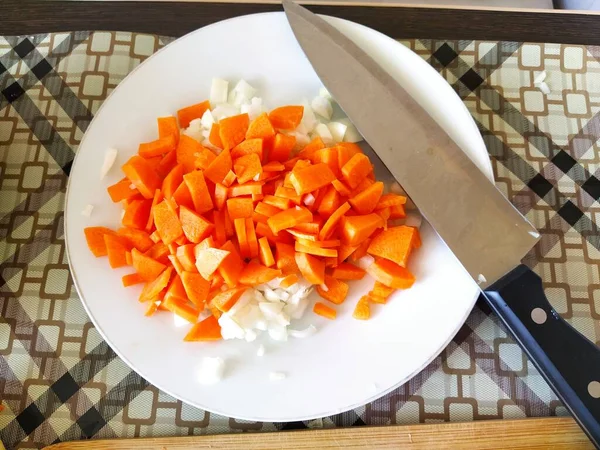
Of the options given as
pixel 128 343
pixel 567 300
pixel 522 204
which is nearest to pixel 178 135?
pixel 128 343

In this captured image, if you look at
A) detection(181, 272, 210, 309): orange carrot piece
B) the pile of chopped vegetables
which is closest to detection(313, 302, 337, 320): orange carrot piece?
the pile of chopped vegetables

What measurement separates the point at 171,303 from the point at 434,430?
527 mm

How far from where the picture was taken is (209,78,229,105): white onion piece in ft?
3.89

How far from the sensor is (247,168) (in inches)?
42.6

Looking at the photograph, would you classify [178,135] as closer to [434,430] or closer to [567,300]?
[434,430]

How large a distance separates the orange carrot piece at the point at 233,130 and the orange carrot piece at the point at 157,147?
0.10 metres

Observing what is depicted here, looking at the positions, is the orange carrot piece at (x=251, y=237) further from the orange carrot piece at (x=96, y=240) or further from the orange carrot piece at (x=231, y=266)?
the orange carrot piece at (x=96, y=240)

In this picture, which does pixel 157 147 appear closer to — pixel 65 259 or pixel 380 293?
pixel 65 259

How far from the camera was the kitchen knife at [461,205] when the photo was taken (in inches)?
37.4

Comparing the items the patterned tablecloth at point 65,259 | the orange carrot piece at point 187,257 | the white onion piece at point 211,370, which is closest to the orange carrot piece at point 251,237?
the orange carrot piece at point 187,257

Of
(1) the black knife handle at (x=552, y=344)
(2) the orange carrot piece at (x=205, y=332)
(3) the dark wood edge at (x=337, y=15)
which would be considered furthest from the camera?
(3) the dark wood edge at (x=337, y=15)

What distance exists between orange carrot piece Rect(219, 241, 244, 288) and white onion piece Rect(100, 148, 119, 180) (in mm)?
279

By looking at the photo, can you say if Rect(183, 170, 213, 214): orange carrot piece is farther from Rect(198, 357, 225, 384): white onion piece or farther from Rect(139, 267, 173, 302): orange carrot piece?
Rect(198, 357, 225, 384): white onion piece

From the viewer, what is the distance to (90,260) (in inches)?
41.9
